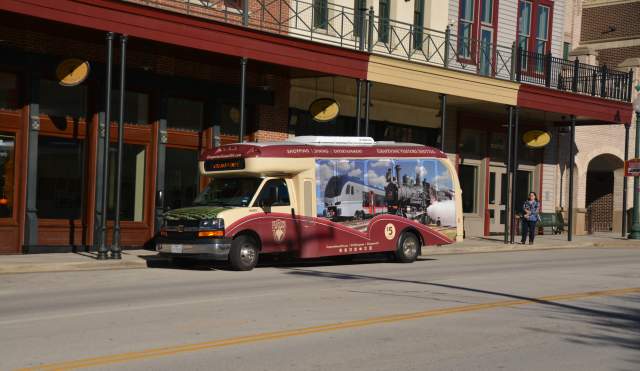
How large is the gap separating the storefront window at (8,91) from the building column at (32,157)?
275mm

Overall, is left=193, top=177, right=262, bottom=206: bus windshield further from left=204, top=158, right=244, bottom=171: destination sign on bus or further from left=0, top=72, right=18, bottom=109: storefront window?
left=0, top=72, right=18, bottom=109: storefront window

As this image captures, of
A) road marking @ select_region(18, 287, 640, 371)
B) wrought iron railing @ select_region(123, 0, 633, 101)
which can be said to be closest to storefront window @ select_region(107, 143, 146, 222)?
wrought iron railing @ select_region(123, 0, 633, 101)

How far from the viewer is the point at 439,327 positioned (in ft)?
34.9

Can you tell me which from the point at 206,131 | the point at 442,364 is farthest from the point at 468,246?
the point at 442,364

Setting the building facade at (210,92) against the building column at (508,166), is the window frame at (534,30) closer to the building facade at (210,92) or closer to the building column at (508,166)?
the building facade at (210,92)

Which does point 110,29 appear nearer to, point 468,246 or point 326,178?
point 326,178

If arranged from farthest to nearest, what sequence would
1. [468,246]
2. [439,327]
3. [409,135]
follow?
[409,135]
[468,246]
[439,327]

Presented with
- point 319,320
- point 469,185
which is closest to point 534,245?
point 469,185

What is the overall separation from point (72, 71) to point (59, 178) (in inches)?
97.9

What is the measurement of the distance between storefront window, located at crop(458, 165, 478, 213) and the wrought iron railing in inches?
139

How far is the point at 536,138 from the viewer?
110 feet

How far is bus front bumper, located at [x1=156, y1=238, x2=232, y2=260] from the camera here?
17719 millimetres

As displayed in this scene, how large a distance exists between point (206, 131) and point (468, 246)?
8.27 meters

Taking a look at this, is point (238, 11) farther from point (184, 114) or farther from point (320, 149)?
point (320, 149)
